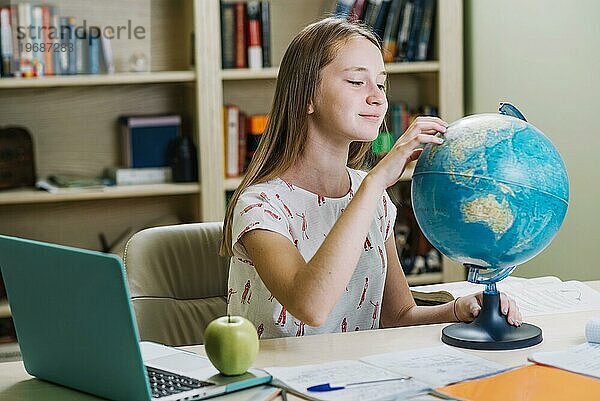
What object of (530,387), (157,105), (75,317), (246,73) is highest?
(246,73)

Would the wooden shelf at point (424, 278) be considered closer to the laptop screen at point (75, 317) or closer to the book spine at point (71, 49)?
the book spine at point (71, 49)

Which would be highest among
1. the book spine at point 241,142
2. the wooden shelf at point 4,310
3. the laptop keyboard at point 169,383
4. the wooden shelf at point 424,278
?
the book spine at point 241,142

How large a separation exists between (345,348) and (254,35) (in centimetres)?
222

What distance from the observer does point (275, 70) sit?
374 centimetres

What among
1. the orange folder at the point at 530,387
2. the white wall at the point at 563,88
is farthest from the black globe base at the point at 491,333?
the white wall at the point at 563,88

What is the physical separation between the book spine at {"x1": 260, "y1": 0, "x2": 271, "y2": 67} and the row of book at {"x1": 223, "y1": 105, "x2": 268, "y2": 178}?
212 mm

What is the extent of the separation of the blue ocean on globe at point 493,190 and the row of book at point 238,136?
211cm

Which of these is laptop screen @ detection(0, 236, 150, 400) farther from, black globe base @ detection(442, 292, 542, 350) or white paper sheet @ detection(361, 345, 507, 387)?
black globe base @ detection(442, 292, 542, 350)

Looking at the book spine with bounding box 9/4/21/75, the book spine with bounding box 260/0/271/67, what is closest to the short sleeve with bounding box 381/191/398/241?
the book spine with bounding box 260/0/271/67

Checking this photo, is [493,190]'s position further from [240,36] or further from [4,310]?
[4,310]

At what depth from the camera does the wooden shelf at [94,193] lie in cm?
361

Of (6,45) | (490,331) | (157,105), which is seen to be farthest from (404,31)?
(490,331)

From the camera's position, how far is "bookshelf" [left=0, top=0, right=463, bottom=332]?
146 inches

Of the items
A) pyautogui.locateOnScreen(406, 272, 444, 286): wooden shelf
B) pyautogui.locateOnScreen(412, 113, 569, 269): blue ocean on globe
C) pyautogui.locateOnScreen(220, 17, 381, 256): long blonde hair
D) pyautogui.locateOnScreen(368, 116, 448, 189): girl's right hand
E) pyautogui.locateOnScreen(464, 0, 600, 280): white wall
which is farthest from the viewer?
pyautogui.locateOnScreen(406, 272, 444, 286): wooden shelf
